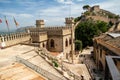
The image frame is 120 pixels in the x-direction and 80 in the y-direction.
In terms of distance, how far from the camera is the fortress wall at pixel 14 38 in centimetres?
1964

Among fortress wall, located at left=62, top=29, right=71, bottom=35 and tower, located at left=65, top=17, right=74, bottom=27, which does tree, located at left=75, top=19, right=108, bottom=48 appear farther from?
fortress wall, located at left=62, top=29, right=71, bottom=35

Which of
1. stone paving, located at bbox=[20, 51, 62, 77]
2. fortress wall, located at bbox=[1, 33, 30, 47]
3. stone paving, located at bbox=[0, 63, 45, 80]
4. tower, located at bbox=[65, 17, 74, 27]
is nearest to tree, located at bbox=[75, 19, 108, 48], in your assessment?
tower, located at bbox=[65, 17, 74, 27]

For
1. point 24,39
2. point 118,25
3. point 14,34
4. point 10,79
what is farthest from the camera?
point 118,25

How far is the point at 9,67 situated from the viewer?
11914mm

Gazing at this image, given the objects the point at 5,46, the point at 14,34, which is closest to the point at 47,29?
the point at 14,34

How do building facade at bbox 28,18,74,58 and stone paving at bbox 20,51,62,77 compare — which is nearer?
stone paving at bbox 20,51,62,77

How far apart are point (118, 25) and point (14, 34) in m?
28.4

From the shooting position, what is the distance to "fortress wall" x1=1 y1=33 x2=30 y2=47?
19641 millimetres

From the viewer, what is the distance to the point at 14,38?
21438 mm

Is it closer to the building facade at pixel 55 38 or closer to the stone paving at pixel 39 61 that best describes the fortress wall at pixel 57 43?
the building facade at pixel 55 38

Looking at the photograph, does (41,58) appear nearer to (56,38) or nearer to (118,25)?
(56,38)

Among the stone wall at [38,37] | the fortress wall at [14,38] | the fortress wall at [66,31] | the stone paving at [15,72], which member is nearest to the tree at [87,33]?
the fortress wall at [66,31]

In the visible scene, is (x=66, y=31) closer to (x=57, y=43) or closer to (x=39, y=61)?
(x=57, y=43)

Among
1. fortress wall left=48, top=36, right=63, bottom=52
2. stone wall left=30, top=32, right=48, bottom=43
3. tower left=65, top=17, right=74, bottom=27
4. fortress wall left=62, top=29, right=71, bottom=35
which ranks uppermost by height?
tower left=65, top=17, right=74, bottom=27
